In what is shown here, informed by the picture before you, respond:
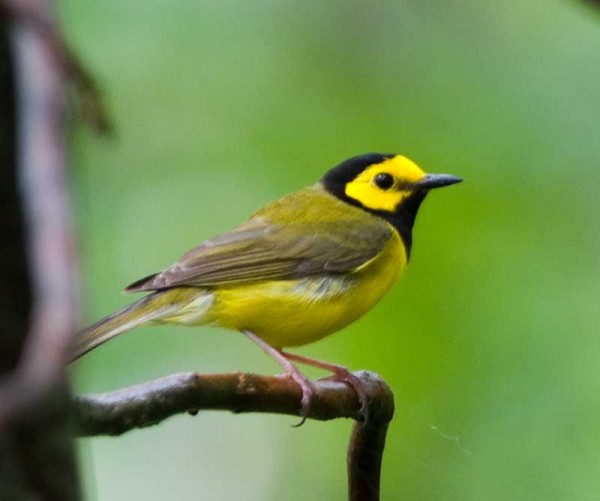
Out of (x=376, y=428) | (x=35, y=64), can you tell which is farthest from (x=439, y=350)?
(x=35, y=64)

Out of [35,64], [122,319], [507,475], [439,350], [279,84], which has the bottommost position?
[507,475]

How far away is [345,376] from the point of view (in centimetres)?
323

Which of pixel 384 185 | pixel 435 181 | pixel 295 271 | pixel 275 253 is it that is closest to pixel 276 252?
pixel 275 253

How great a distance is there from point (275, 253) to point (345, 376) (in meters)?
0.82

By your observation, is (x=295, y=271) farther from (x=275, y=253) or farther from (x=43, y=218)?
(x=43, y=218)

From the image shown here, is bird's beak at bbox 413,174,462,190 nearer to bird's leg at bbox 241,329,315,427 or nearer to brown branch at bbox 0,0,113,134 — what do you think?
bird's leg at bbox 241,329,315,427

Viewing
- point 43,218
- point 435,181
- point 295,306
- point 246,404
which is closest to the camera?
point 43,218

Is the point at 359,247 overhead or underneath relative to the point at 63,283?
underneath

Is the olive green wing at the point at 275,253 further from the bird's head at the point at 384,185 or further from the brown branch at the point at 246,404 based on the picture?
the brown branch at the point at 246,404

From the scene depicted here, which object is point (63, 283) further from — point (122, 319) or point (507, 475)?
point (507, 475)

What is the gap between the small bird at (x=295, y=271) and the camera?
3541mm

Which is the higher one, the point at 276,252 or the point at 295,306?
the point at 276,252

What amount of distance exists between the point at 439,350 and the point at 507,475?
509mm

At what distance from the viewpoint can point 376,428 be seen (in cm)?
260
